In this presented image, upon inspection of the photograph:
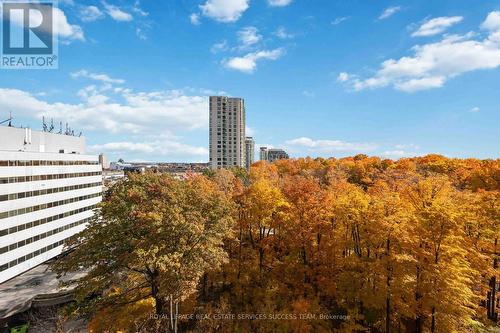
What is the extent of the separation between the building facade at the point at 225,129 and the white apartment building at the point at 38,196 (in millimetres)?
78598

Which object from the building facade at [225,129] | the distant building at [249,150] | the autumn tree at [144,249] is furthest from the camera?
the distant building at [249,150]

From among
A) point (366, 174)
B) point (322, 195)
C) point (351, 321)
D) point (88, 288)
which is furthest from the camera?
point (366, 174)

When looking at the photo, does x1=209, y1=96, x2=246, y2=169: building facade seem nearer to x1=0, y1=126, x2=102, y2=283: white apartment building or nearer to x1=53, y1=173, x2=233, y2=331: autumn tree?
x1=0, y1=126, x2=102, y2=283: white apartment building

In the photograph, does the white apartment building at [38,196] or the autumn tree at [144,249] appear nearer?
the autumn tree at [144,249]

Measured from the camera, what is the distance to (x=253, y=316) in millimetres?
25328

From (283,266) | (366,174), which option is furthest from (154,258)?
(366,174)

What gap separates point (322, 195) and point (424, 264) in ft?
36.3

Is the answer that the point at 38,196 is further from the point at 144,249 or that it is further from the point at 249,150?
the point at 249,150

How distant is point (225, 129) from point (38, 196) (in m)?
100

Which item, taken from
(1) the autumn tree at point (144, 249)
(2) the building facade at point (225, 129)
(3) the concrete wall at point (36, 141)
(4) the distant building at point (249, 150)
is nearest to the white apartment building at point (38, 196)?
(3) the concrete wall at point (36, 141)

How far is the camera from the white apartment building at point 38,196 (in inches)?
1515

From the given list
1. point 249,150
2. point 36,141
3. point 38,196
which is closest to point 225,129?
point 249,150

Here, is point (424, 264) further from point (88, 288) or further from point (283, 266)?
point (88, 288)

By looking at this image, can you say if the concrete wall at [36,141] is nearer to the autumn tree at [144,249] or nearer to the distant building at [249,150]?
the autumn tree at [144,249]
